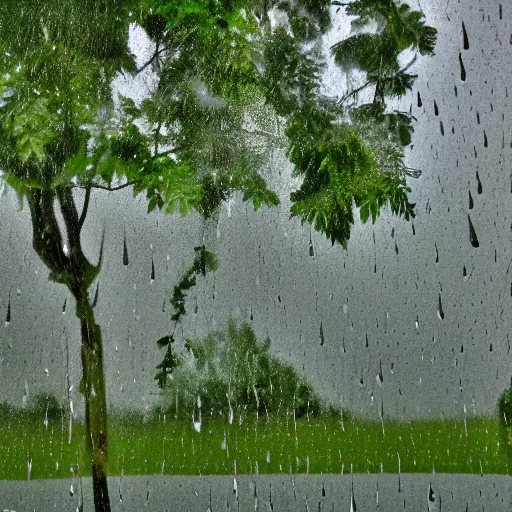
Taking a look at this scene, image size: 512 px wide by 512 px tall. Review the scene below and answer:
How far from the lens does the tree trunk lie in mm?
2074

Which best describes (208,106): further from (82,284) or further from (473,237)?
(473,237)

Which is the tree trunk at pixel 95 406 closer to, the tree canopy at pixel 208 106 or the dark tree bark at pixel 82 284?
the dark tree bark at pixel 82 284

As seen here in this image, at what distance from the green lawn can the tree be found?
222 millimetres

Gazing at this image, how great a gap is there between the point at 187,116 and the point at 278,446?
1.16 m

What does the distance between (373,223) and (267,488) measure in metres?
0.93

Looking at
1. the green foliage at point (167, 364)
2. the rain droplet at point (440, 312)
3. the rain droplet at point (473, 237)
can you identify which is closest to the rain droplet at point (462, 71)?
the rain droplet at point (473, 237)

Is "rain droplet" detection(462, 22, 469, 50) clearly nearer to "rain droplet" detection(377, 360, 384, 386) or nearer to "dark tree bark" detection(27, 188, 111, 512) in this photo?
"rain droplet" detection(377, 360, 384, 386)

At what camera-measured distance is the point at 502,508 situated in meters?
1.95

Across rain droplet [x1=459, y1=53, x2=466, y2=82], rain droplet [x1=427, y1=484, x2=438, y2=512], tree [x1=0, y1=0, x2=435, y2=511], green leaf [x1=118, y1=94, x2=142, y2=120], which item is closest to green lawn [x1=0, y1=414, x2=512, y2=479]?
rain droplet [x1=427, y1=484, x2=438, y2=512]

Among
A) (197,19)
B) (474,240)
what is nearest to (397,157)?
(474,240)

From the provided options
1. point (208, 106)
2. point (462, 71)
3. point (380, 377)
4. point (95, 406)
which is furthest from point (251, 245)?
point (462, 71)

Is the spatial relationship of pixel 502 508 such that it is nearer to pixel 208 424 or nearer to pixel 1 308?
pixel 208 424

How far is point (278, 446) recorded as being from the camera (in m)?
2.15

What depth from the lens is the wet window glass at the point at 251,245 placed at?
2.15 m
